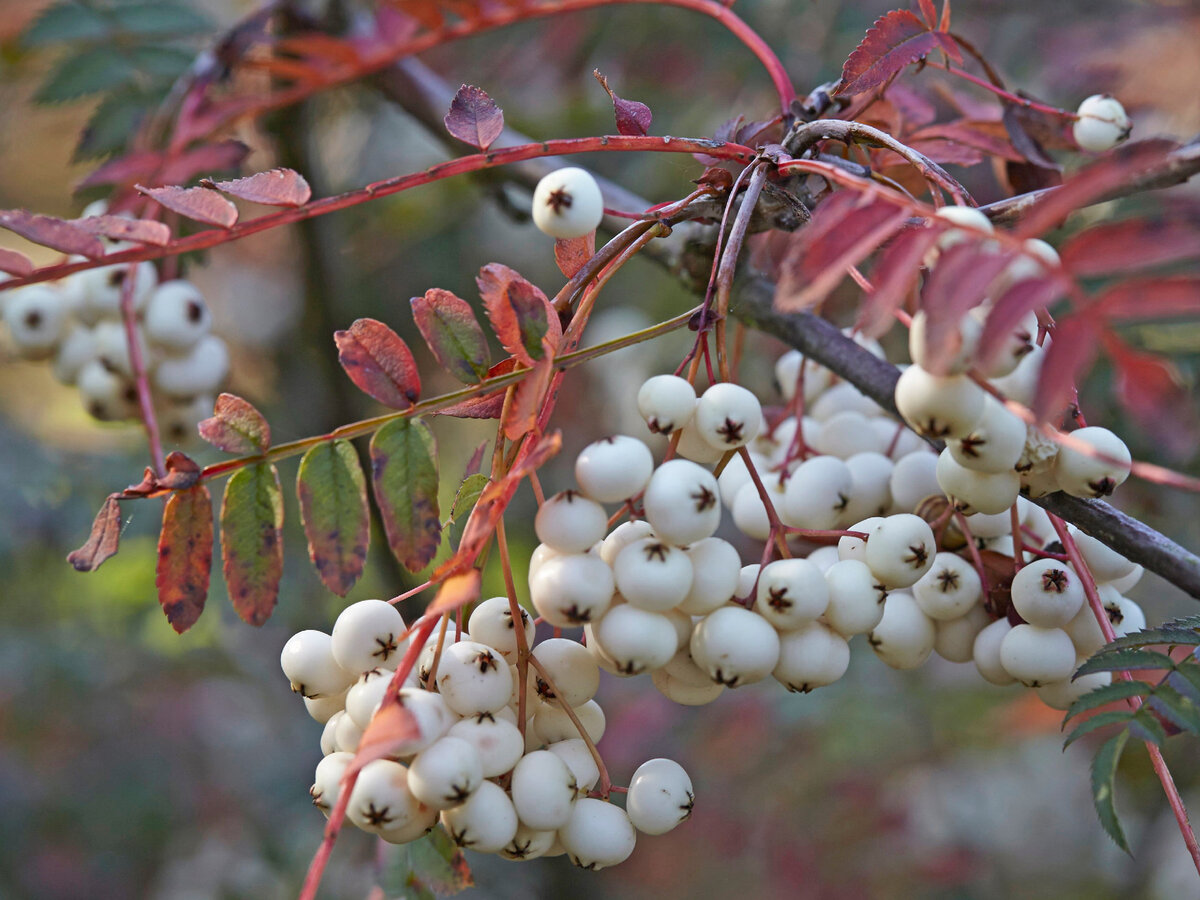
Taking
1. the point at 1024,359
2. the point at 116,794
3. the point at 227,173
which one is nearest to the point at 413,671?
the point at 1024,359

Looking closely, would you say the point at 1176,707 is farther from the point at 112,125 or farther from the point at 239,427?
the point at 112,125

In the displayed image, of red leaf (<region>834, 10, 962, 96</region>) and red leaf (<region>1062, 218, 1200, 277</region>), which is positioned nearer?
red leaf (<region>1062, 218, 1200, 277</region>)

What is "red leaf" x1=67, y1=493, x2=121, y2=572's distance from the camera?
62 cm

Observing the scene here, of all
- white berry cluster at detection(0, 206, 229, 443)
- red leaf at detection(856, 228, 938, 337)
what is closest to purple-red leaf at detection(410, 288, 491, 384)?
red leaf at detection(856, 228, 938, 337)

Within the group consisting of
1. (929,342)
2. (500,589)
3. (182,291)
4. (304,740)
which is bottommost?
(304,740)

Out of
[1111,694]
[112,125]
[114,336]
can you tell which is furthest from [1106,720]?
[112,125]

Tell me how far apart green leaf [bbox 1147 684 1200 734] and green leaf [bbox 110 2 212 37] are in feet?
4.22

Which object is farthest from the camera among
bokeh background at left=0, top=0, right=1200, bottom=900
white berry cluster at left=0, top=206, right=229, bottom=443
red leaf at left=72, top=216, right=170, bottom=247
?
bokeh background at left=0, top=0, right=1200, bottom=900

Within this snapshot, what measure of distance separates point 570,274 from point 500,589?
1349mm

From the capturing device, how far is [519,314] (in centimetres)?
58

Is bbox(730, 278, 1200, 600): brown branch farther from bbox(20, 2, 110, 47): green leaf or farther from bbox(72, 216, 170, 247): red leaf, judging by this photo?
bbox(20, 2, 110, 47): green leaf

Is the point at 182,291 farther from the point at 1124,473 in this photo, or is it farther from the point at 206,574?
the point at 1124,473

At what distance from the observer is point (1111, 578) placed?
720 mm

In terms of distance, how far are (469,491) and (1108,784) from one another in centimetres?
40
